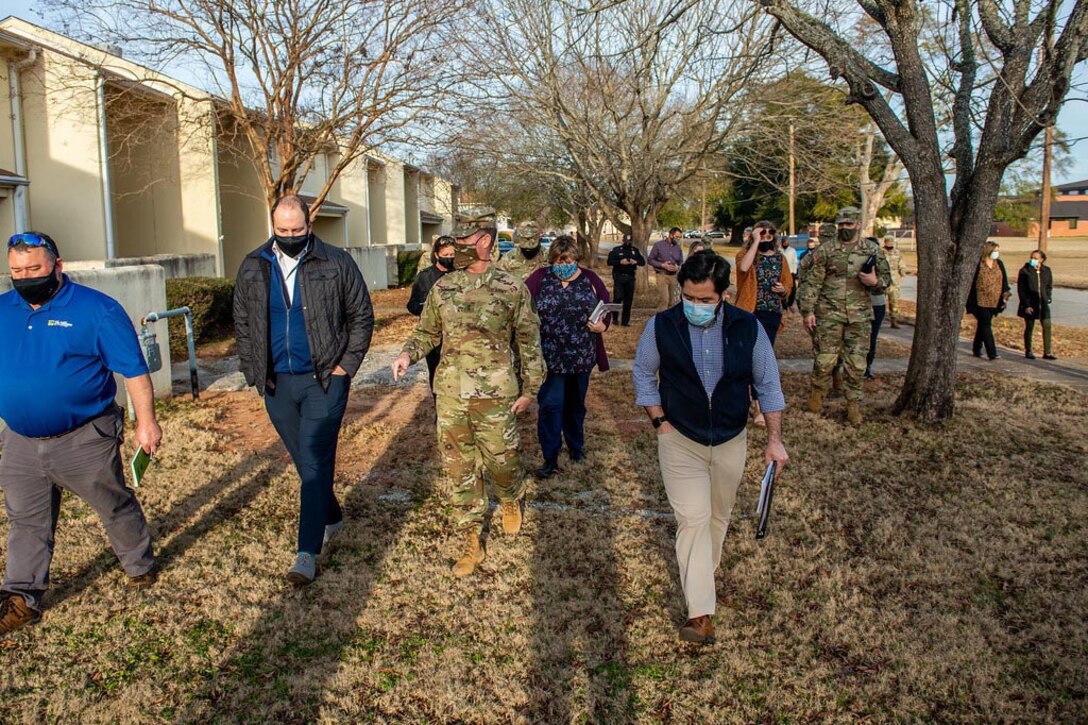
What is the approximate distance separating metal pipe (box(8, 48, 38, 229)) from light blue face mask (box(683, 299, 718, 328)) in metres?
14.5

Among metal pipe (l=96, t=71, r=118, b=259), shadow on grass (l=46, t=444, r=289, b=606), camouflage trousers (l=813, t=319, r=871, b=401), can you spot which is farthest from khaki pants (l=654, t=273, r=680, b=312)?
metal pipe (l=96, t=71, r=118, b=259)

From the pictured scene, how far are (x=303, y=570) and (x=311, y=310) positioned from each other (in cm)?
134

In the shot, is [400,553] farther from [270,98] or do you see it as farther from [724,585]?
[270,98]

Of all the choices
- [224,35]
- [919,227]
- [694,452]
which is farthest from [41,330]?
[224,35]

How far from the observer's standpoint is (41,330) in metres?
3.63

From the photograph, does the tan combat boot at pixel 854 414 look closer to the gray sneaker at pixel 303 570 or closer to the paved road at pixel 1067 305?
the gray sneaker at pixel 303 570

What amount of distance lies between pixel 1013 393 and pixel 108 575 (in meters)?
8.79

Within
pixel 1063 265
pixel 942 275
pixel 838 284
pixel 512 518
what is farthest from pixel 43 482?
pixel 1063 265

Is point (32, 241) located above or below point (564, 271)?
above

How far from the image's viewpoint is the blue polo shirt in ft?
11.9

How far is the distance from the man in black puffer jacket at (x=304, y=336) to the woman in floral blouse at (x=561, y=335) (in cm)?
180

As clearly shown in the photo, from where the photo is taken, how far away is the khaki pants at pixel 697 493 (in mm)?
3639

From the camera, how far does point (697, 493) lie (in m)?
3.65

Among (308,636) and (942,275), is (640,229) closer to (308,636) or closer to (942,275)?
(942,275)
